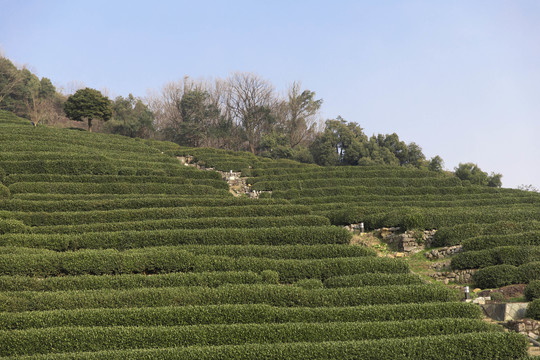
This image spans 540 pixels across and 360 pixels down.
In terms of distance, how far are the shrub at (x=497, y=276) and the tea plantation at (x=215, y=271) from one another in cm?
8

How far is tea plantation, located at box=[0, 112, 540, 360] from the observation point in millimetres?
11602

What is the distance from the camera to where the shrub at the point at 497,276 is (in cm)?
1602

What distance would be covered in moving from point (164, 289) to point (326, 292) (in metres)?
4.82

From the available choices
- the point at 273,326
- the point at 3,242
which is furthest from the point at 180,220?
the point at 273,326

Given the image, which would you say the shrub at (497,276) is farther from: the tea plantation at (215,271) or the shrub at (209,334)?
the shrub at (209,334)

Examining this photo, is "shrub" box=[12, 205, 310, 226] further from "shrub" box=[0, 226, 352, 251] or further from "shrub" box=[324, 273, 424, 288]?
"shrub" box=[324, 273, 424, 288]

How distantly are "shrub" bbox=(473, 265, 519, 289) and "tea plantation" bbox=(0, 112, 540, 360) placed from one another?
0.08m

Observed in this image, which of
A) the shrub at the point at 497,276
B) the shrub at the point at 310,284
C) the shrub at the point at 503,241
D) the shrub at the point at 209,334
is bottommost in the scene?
the shrub at the point at 209,334

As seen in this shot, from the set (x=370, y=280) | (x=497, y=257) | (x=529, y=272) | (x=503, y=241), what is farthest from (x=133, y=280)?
(x=503, y=241)

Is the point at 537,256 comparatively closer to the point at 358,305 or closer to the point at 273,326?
the point at 358,305

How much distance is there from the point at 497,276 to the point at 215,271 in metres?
9.45

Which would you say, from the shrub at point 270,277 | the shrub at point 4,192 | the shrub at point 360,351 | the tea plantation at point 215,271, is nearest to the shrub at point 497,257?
the tea plantation at point 215,271

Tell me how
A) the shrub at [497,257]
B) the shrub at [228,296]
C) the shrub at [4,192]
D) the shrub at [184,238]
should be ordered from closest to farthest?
the shrub at [228,296] < the shrub at [497,257] < the shrub at [184,238] < the shrub at [4,192]

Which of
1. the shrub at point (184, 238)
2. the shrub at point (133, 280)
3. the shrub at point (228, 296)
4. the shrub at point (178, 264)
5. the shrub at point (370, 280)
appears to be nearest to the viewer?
the shrub at point (228, 296)
